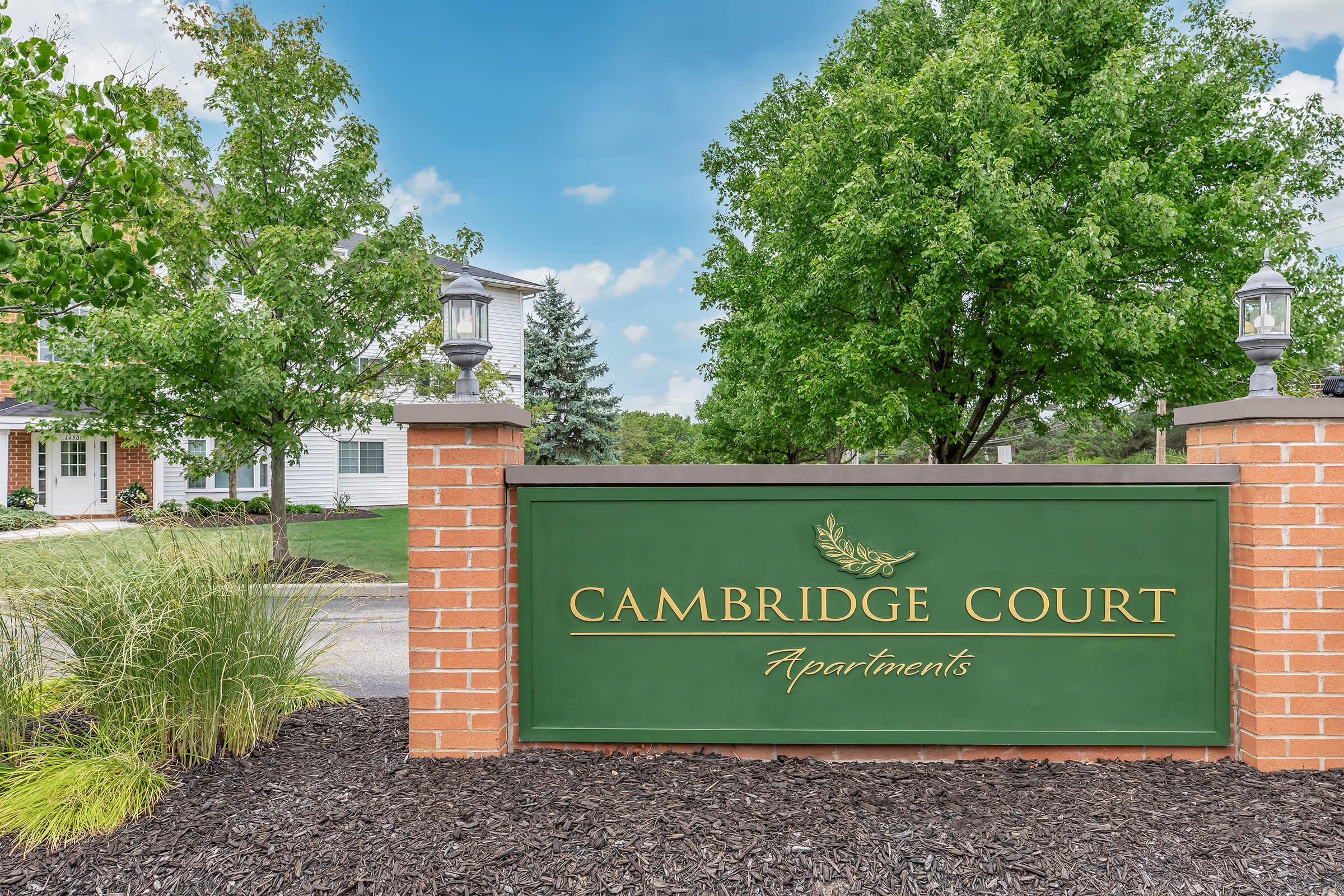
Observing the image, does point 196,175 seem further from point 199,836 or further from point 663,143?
point 663,143

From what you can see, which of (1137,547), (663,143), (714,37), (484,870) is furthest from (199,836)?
(663,143)

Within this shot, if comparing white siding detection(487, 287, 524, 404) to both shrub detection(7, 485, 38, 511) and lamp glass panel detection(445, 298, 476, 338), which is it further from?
lamp glass panel detection(445, 298, 476, 338)

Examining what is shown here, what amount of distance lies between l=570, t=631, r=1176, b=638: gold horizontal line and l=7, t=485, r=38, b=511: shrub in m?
23.2

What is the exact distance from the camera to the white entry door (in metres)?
20.6

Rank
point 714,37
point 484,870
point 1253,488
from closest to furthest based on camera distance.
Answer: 1. point 484,870
2. point 1253,488
3. point 714,37

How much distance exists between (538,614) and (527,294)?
2683 cm

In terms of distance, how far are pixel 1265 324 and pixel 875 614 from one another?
2.45 meters

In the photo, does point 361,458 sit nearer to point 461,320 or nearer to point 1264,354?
point 461,320

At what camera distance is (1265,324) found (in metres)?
3.66

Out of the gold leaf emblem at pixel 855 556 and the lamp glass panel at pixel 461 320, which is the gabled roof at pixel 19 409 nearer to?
the lamp glass panel at pixel 461 320

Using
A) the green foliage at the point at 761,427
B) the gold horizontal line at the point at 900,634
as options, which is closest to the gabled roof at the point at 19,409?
the green foliage at the point at 761,427

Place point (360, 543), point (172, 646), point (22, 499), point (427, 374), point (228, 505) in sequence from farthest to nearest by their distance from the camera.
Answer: point (228, 505) < point (22, 499) < point (360, 543) < point (427, 374) < point (172, 646)

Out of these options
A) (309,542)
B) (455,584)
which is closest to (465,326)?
(455,584)

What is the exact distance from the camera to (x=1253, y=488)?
11.8ft
